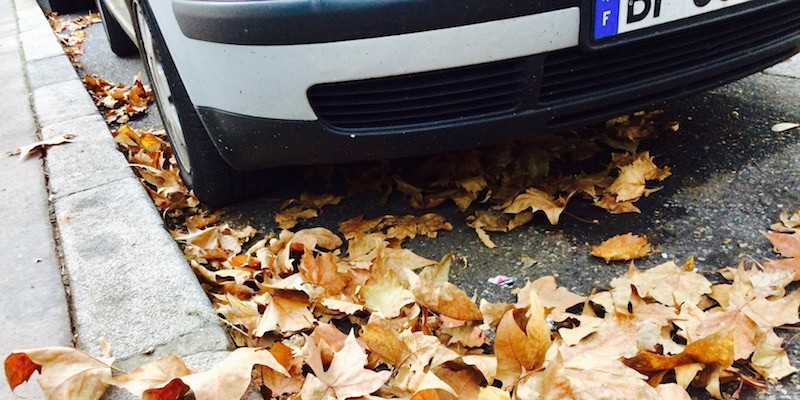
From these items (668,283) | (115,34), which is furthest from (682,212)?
(115,34)

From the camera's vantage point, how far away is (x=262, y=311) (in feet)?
5.21

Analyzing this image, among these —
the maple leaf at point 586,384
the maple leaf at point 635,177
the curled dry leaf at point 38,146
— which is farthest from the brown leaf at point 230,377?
the curled dry leaf at point 38,146

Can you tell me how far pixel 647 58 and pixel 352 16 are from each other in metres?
0.77

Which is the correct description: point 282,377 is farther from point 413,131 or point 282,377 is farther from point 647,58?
point 647,58

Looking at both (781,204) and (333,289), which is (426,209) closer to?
(333,289)

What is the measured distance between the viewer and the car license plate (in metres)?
1.54

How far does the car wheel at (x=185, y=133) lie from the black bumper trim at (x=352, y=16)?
0.46 metres

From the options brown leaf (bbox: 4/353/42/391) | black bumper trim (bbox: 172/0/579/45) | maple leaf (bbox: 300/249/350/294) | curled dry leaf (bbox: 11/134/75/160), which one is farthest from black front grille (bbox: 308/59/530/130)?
curled dry leaf (bbox: 11/134/75/160)

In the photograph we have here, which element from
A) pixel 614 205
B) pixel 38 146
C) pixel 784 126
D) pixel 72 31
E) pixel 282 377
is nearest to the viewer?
pixel 282 377

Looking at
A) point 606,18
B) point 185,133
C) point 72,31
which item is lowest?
point 72,31

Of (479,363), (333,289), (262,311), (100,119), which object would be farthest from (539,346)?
(100,119)

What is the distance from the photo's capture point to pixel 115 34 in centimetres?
432

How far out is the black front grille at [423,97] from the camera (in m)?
1.57

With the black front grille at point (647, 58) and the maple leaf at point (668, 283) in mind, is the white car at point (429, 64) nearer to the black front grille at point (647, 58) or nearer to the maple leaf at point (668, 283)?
the black front grille at point (647, 58)
